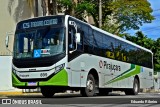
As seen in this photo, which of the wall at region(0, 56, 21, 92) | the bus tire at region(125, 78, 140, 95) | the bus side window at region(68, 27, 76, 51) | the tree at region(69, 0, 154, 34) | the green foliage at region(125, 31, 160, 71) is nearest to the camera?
the bus side window at region(68, 27, 76, 51)

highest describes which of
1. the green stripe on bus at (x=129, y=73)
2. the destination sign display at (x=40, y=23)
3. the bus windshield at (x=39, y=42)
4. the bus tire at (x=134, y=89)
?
the destination sign display at (x=40, y=23)

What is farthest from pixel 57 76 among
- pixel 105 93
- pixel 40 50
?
pixel 105 93

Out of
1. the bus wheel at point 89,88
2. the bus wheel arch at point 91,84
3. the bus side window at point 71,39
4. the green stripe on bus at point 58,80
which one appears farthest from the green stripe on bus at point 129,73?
the green stripe on bus at point 58,80

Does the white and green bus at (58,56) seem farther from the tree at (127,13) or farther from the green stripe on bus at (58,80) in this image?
the tree at (127,13)

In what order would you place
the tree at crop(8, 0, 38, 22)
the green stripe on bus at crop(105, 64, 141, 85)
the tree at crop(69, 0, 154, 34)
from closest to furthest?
the green stripe on bus at crop(105, 64, 141, 85) < the tree at crop(8, 0, 38, 22) < the tree at crop(69, 0, 154, 34)

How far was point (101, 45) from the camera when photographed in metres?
19.7

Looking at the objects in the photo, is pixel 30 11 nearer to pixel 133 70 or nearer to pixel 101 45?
pixel 133 70

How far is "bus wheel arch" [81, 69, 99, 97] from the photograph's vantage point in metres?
17.8

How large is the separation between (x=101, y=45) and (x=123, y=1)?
65.6 feet

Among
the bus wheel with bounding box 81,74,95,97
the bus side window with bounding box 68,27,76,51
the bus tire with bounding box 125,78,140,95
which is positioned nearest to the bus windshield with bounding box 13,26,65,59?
the bus side window with bounding box 68,27,76,51

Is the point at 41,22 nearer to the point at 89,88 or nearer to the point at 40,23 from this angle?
the point at 40,23

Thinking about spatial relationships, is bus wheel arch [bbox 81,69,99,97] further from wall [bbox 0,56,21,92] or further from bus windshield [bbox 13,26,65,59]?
wall [bbox 0,56,21,92]

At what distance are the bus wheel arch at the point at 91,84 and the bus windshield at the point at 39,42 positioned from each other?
254cm

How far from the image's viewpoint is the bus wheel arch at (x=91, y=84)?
17834mm
